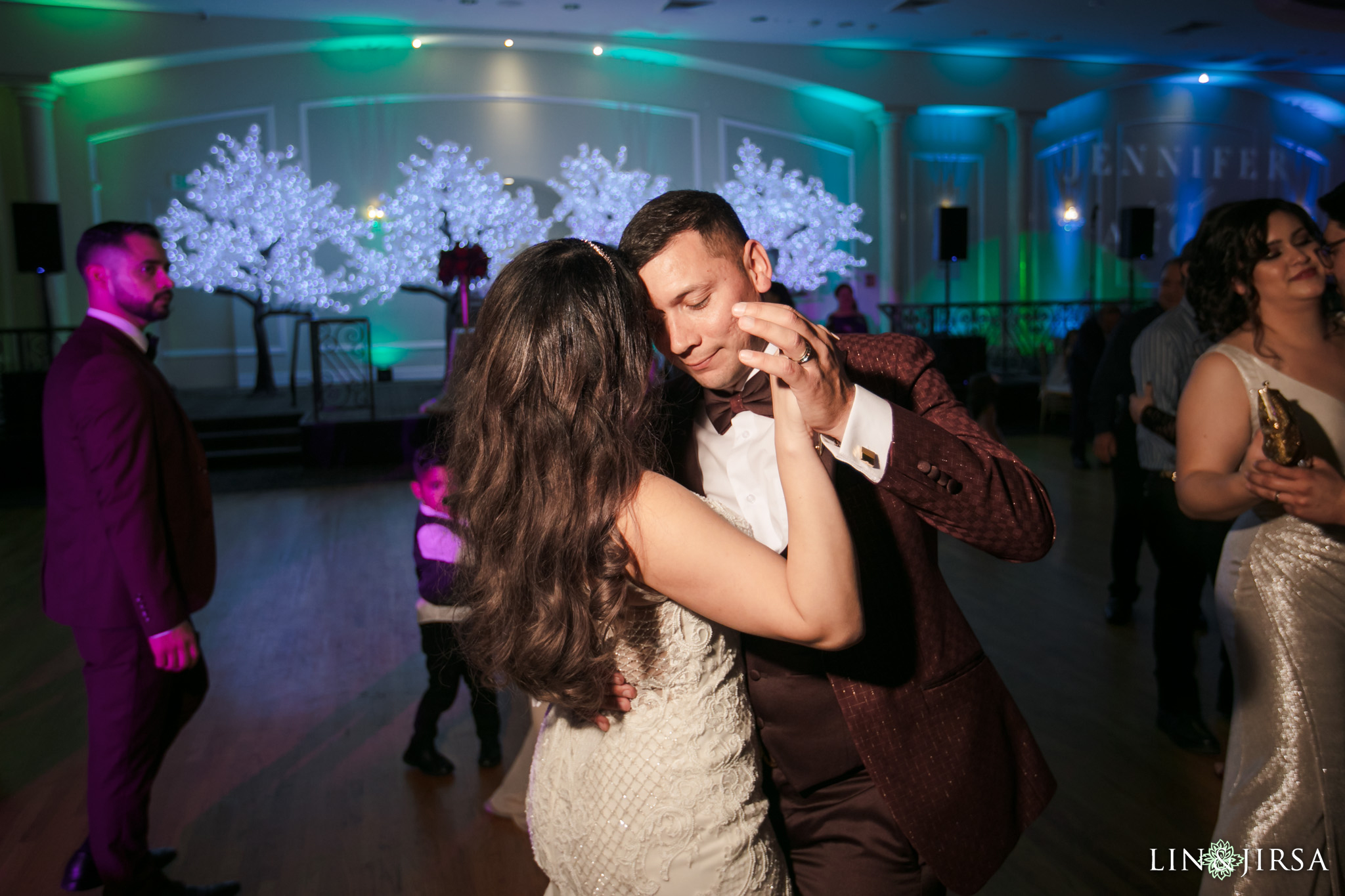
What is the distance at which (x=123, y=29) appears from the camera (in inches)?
388

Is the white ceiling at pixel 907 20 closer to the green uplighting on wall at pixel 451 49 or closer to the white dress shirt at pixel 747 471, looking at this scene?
the green uplighting on wall at pixel 451 49

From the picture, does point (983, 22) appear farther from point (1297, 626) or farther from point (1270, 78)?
point (1297, 626)

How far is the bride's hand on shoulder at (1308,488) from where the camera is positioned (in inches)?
58.7

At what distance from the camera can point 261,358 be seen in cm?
1041

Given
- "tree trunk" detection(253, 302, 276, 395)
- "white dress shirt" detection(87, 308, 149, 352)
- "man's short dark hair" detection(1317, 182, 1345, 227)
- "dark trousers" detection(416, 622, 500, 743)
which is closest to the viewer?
"man's short dark hair" detection(1317, 182, 1345, 227)

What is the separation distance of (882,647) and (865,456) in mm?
306

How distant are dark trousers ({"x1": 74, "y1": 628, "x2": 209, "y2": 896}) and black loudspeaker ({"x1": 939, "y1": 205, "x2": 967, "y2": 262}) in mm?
11312

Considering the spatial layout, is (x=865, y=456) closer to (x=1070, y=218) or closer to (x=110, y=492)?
(x=110, y=492)

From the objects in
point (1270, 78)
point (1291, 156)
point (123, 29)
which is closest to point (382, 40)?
point (123, 29)

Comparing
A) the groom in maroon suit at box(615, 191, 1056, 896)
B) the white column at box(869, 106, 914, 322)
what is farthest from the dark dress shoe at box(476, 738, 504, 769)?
the white column at box(869, 106, 914, 322)

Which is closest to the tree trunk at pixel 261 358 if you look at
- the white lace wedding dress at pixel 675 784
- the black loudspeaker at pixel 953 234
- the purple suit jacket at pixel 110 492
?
the black loudspeaker at pixel 953 234

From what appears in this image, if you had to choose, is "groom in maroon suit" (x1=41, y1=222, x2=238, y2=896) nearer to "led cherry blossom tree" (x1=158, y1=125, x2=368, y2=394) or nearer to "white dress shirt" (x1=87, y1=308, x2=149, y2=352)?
"white dress shirt" (x1=87, y1=308, x2=149, y2=352)

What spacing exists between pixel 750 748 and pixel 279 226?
421 inches

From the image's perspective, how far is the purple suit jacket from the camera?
1.99 m
